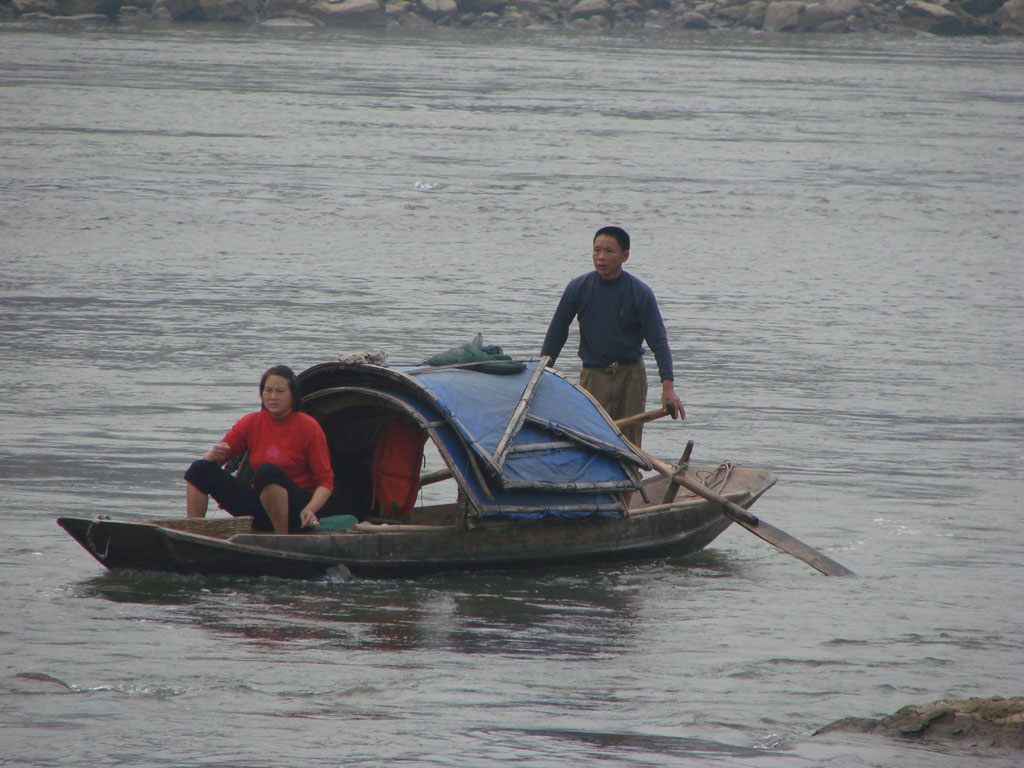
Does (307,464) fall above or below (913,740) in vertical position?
above

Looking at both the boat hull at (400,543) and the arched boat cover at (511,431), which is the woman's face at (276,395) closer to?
the arched boat cover at (511,431)

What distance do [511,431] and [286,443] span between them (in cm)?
128

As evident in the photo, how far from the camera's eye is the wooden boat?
26.0 feet

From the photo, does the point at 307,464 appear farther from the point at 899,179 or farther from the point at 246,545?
the point at 899,179

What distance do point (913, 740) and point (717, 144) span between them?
33404mm

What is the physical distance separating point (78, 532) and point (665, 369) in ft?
12.3

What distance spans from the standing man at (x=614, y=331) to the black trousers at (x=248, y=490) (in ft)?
6.78

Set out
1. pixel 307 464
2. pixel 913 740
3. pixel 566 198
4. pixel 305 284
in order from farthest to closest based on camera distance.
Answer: pixel 566 198 → pixel 305 284 → pixel 307 464 → pixel 913 740

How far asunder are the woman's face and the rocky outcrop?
3453 mm

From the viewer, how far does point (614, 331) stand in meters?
9.29

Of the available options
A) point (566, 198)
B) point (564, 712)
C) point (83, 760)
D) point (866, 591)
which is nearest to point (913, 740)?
point (564, 712)

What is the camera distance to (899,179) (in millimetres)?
32281

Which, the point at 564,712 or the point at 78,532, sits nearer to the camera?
the point at 564,712

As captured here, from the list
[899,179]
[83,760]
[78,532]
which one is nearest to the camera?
[83,760]
